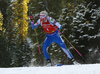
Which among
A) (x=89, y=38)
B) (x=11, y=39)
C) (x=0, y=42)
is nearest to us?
(x=89, y=38)

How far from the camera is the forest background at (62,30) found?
17172mm

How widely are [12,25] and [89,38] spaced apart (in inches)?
773

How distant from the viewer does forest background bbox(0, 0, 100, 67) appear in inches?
676

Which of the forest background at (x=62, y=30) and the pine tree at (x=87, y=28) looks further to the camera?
the forest background at (x=62, y=30)

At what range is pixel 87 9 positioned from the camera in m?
17.1

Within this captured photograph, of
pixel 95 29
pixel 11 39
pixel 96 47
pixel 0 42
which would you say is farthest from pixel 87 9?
pixel 11 39

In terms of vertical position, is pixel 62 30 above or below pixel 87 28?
below

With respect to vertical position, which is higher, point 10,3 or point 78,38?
point 10,3

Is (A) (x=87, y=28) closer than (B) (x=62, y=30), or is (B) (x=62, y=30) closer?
(A) (x=87, y=28)

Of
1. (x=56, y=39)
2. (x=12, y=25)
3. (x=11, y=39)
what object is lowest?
(x=11, y=39)

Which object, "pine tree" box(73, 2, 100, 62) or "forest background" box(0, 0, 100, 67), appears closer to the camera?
"pine tree" box(73, 2, 100, 62)

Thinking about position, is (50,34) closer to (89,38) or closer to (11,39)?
(89,38)

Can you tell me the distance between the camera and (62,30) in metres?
20.2

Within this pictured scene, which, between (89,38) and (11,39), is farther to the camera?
(11,39)
